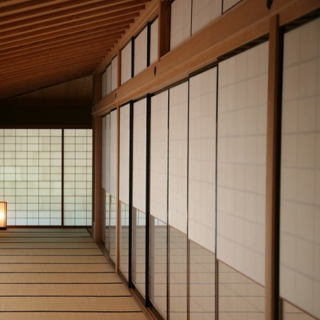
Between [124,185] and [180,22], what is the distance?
9.52 feet

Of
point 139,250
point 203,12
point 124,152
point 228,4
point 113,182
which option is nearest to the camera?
point 228,4

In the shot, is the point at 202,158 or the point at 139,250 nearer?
the point at 202,158

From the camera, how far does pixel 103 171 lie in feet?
29.3

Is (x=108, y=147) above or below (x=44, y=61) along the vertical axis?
below

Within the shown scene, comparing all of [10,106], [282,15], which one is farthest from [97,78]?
[282,15]

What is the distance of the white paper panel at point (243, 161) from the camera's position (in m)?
2.43

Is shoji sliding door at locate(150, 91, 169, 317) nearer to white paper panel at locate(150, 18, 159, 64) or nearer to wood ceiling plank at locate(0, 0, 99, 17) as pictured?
white paper panel at locate(150, 18, 159, 64)

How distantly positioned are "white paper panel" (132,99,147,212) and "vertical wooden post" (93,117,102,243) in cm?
351

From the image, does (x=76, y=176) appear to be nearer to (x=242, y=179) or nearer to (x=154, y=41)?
(x=154, y=41)

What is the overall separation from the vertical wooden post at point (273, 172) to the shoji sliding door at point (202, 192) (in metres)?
0.89

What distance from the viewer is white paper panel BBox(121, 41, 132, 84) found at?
6.03m

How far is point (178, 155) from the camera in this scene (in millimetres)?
3988

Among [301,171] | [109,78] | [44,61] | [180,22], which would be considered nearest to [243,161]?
[301,171]

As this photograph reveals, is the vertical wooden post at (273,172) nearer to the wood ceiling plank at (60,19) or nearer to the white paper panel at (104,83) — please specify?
the wood ceiling plank at (60,19)
